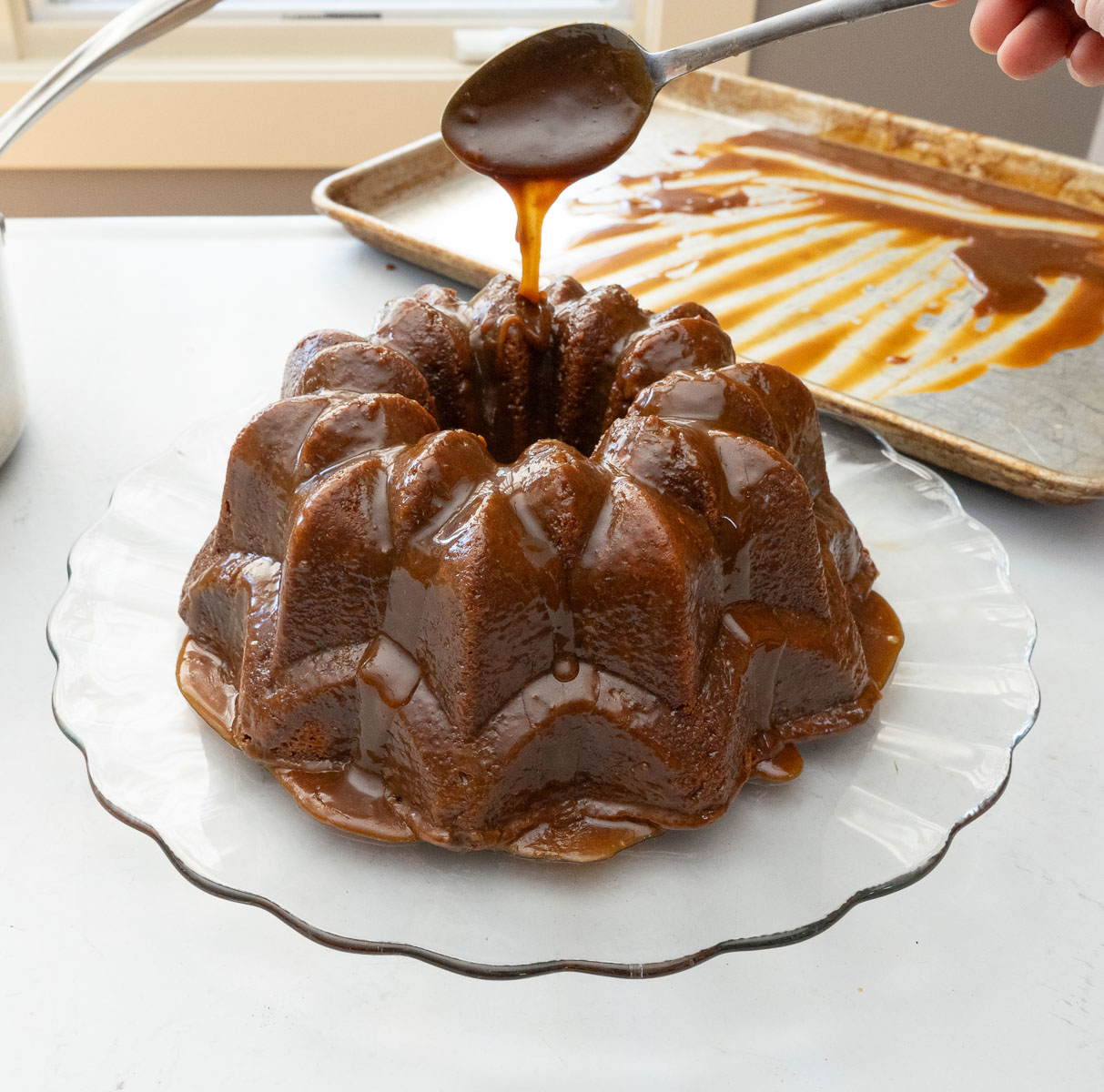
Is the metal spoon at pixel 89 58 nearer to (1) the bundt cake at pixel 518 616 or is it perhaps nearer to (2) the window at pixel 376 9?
(1) the bundt cake at pixel 518 616

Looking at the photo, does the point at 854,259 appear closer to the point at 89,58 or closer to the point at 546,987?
the point at 89,58

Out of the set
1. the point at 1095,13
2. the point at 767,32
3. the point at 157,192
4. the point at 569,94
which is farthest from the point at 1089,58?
the point at 157,192

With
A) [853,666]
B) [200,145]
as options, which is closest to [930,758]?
[853,666]

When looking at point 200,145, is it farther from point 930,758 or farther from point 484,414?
point 930,758

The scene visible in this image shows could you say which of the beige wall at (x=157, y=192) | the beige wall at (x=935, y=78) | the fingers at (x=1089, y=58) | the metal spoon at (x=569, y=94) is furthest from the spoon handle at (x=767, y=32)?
the beige wall at (x=157, y=192)

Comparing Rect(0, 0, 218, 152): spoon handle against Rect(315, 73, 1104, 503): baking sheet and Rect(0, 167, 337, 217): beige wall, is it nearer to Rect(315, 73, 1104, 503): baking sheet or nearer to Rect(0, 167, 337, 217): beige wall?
Rect(315, 73, 1104, 503): baking sheet

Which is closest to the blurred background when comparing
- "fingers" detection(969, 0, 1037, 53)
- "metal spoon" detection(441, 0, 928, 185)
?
"fingers" detection(969, 0, 1037, 53)

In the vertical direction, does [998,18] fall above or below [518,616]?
above
